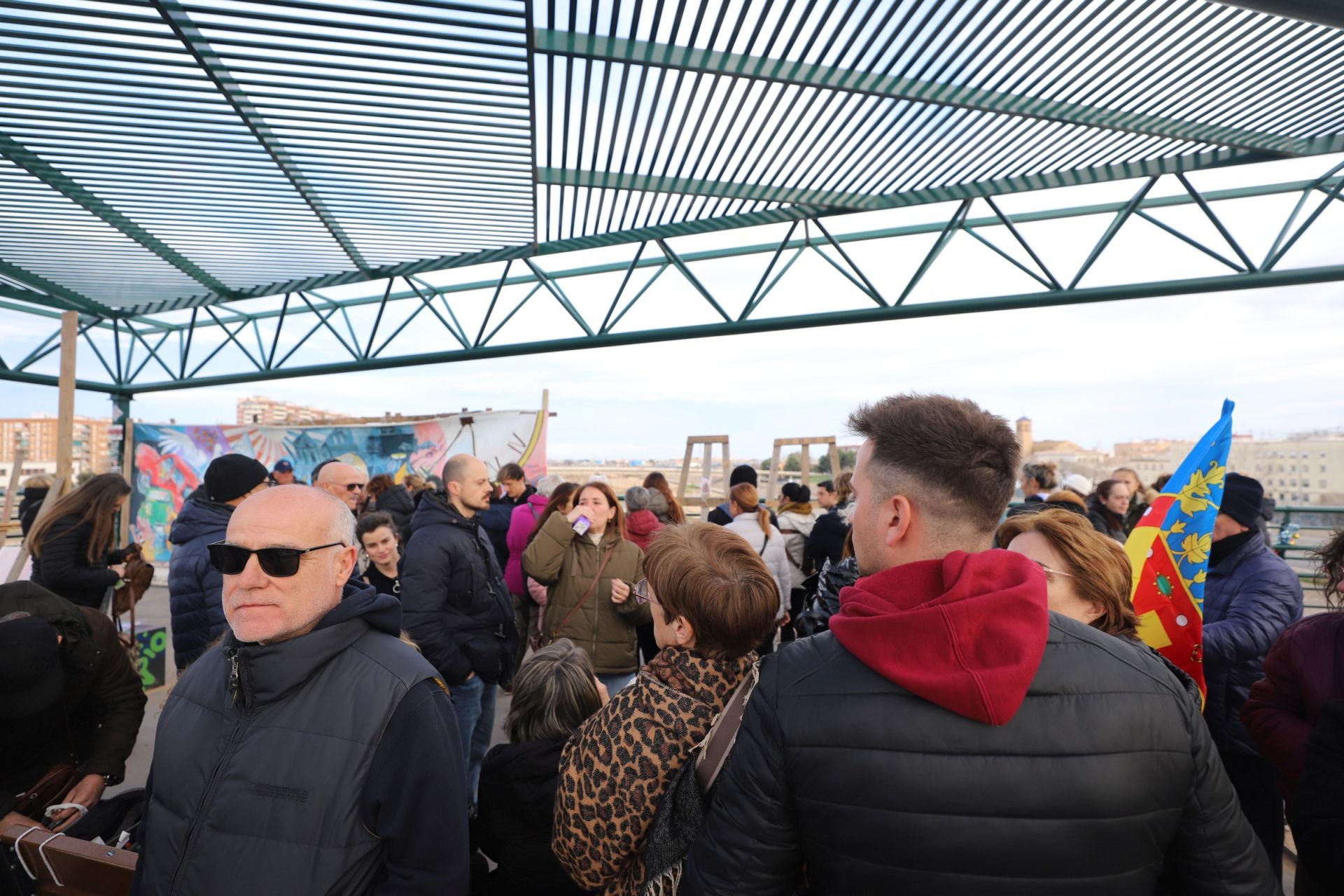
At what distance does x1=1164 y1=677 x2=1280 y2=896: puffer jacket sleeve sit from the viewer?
1.35m

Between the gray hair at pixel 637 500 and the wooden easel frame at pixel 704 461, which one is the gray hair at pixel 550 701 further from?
the wooden easel frame at pixel 704 461

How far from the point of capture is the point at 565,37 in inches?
150

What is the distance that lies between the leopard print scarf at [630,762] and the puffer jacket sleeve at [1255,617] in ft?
7.58

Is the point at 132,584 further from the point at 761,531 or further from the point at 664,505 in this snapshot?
the point at 761,531

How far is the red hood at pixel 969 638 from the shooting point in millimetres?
1213

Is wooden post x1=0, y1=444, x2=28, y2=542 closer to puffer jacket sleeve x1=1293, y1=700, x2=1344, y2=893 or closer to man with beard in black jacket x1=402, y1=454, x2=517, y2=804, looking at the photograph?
man with beard in black jacket x1=402, y1=454, x2=517, y2=804

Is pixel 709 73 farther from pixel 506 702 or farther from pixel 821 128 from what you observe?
pixel 506 702

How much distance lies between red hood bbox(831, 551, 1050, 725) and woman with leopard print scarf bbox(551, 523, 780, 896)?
774 mm

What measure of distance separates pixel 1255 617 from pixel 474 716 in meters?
3.72

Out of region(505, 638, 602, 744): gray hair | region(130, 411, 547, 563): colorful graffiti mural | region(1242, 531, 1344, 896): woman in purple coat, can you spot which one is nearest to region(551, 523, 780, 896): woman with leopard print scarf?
region(505, 638, 602, 744): gray hair

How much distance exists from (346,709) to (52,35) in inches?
161

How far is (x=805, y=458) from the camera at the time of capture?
11.4 meters

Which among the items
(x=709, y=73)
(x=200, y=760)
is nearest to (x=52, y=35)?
(x=709, y=73)

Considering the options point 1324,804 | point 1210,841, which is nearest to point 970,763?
point 1210,841
